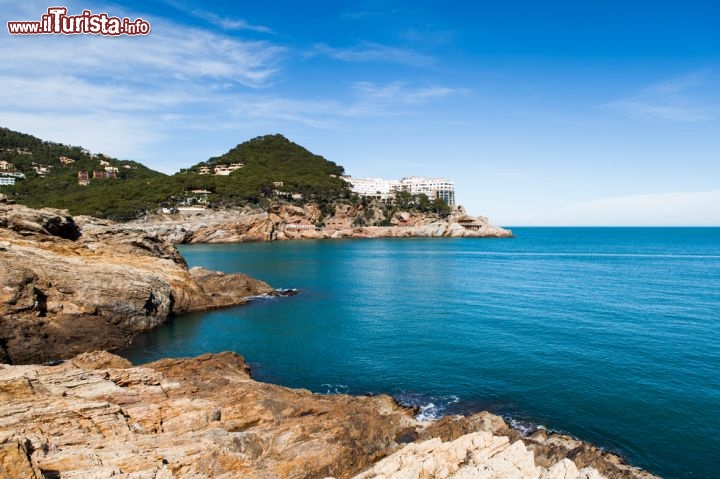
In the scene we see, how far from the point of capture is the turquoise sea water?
841 inches

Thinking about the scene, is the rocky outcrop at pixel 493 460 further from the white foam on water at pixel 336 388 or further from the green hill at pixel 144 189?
the green hill at pixel 144 189

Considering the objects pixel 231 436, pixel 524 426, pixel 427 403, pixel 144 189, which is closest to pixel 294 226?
pixel 144 189

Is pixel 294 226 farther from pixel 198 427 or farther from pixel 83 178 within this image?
pixel 198 427

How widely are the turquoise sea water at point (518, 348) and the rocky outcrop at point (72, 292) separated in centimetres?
257

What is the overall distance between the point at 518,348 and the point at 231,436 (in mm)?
23385

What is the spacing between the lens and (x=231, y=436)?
1496 cm

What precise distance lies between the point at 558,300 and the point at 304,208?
122 metres

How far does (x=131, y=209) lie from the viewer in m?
134

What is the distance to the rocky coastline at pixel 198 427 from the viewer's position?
12.7 metres

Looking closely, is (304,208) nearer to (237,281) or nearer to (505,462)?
(237,281)

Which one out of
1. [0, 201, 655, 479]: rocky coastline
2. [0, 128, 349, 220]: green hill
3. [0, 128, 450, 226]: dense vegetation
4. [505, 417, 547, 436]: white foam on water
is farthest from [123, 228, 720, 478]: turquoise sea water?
[0, 128, 450, 226]: dense vegetation

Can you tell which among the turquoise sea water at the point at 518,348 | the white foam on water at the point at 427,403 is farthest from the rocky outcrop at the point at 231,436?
the turquoise sea water at the point at 518,348

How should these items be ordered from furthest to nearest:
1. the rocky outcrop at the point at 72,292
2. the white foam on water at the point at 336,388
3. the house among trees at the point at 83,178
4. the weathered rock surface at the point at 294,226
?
the house among trees at the point at 83,178
the weathered rock surface at the point at 294,226
the rocky outcrop at the point at 72,292
the white foam on water at the point at 336,388

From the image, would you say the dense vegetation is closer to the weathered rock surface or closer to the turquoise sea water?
the weathered rock surface
